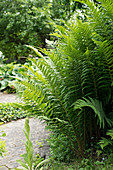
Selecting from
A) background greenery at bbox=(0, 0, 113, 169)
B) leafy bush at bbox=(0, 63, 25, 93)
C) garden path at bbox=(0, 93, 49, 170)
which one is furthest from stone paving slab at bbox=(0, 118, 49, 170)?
leafy bush at bbox=(0, 63, 25, 93)

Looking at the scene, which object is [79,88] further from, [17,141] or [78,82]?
[17,141]

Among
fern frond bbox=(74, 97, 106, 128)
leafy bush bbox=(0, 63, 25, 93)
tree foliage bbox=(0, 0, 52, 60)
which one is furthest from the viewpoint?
tree foliage bbox=(0, 0, 52, 60)

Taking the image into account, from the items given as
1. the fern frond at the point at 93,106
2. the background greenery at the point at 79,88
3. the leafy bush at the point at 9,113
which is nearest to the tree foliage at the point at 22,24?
the leafy bush at the point at 9,113

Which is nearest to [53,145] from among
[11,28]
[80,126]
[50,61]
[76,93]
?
[80,126]

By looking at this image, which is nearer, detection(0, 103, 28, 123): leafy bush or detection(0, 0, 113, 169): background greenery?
detection(0, 0, 113, 169): background greenery

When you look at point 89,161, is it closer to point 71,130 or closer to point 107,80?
point 71,130

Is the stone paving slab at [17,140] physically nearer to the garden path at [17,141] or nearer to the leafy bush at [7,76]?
the garden path at [17,141]

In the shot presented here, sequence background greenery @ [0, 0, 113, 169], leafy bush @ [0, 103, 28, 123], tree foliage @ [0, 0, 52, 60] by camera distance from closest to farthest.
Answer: background greenery @ [0, 0, 113, 169]
leafy bush @ [0, 103, 28, 123]
tree foliage @ [0, 0, 52, 60]

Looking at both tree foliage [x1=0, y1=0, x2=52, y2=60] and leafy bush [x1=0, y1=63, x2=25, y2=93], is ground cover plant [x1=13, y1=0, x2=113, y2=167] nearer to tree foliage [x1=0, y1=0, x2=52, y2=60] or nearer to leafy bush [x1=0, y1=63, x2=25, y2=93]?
leafy bush [x1=0, y1=63, x2=25, y2=93]

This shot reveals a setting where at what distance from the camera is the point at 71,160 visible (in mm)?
2033

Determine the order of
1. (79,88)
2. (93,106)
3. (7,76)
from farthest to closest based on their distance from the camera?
(7,76)
(79,88)
(93,106)

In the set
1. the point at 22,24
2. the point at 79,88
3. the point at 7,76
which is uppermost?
the point at 22,24

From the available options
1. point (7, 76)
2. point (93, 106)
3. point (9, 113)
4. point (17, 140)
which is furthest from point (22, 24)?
point (93, 106)

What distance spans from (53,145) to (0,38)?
1152cm
